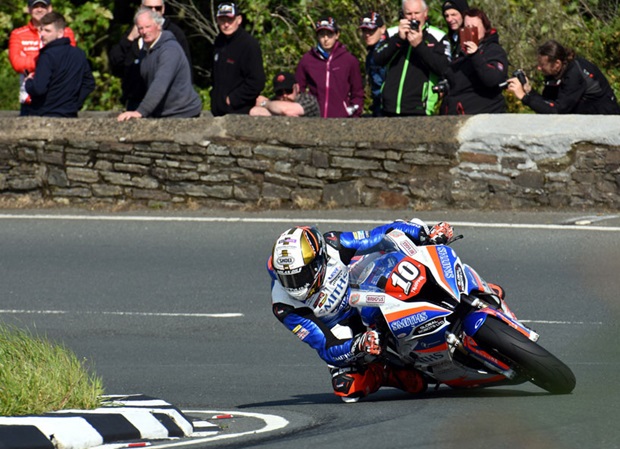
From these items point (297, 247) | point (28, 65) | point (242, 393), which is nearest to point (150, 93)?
point (28, 65)

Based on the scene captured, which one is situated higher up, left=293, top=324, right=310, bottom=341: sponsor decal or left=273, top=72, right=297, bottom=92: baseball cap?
left=273, top=72, right=297, bottom=92: baseball cap

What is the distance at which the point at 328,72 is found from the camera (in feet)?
44.5

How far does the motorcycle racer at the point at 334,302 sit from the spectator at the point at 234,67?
20.5 feet

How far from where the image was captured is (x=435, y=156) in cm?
1307

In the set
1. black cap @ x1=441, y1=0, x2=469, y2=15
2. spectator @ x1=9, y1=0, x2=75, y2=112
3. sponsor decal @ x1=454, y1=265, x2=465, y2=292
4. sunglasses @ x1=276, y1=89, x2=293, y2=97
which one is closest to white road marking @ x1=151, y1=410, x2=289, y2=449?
sponsor decal @ x1=454, y1=265, x2=465, y2=292

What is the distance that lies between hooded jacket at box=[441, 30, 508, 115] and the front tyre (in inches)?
237

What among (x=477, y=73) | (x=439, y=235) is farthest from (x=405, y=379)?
(x=477, y=73)

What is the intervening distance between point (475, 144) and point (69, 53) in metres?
4.41

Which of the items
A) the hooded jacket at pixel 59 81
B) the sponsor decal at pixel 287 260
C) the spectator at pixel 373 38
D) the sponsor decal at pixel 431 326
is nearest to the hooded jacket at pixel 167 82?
the hooded jacket at pixel 59 81

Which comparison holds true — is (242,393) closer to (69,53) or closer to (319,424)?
(319,424)

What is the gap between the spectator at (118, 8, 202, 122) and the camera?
526 inches

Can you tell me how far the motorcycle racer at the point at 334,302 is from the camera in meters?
7.08

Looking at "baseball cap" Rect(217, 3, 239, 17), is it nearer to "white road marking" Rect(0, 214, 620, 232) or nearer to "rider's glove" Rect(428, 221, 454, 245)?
"white road marking" Rect(0, 214, 620, 232)

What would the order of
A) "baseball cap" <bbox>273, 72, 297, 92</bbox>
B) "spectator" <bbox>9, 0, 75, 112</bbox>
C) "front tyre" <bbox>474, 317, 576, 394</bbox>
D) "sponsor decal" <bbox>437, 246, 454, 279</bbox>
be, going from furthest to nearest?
"spectator" <bbox>9, 0, 75, 112</bbox>, "baseball cap" <bbox>273, 72, 297, 92</bbox>, "sponsor decal" <bbox>437, 246, 454, 279</bbox>, "front tyre" <bbox>474, 317, 576, 394</bbox>
